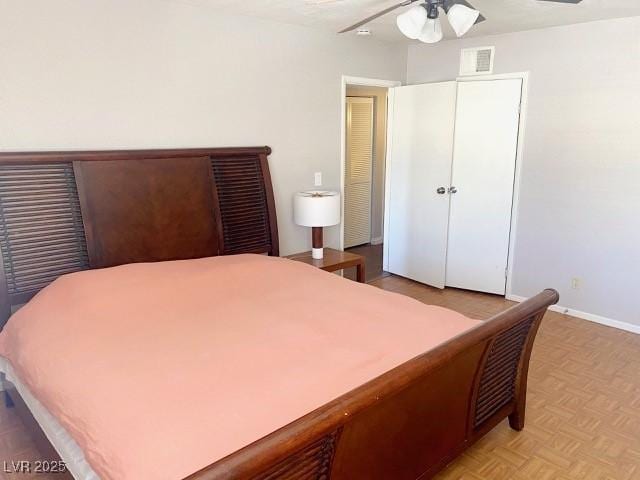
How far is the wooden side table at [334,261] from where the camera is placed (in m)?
3.65

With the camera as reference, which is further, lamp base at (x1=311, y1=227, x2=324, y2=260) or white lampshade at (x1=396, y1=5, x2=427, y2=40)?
lamp base at (x1=311, y1=227, x2=324, y2=260)

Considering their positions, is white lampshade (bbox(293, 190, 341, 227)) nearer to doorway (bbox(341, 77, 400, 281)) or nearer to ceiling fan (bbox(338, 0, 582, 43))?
ceiling fan (bbox(338, 0, 582, 43))

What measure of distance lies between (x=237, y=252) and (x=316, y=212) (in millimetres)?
661

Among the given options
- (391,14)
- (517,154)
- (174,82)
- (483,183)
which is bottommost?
(483,183)

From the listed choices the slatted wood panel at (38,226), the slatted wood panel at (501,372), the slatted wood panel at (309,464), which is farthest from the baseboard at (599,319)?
the slatted wood panel at (38,226)

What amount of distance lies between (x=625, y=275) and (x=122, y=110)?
3844mm

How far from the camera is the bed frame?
1.42 meters

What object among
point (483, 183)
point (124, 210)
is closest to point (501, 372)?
point (124, 210)

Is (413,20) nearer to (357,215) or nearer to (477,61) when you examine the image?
(477,61)

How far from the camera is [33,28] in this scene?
2596 millimetres

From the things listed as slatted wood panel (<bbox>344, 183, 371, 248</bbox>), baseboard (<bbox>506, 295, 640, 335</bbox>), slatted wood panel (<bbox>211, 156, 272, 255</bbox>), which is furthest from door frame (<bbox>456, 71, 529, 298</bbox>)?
slatted wood panel (<bbox>211, 156, 272, 255</bbox>)

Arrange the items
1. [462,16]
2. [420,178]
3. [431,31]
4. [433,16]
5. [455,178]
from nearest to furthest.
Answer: [462,16], [433,16], [431,31], [455,178], [420,178]

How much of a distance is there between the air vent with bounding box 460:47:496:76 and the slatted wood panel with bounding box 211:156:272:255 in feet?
7.14

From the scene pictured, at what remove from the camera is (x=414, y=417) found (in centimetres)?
178
